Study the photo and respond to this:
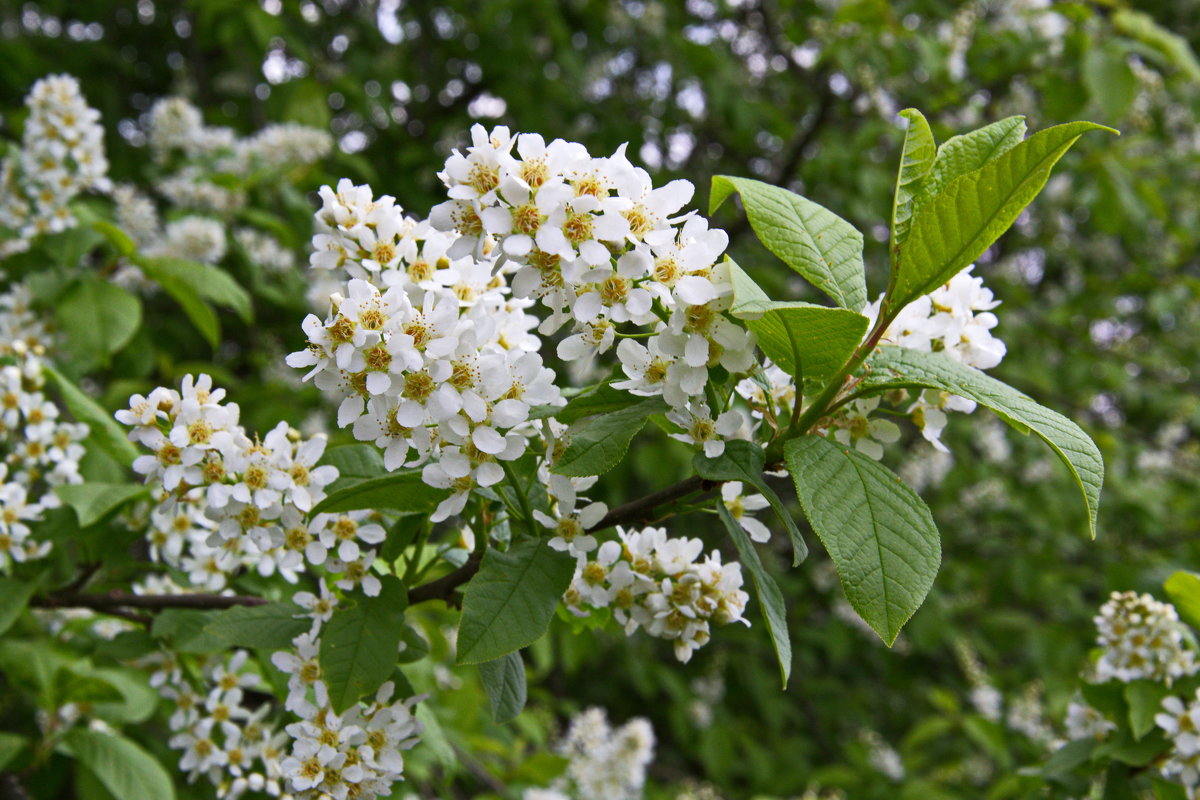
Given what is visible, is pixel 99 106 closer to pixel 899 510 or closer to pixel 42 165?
pixel 42 165

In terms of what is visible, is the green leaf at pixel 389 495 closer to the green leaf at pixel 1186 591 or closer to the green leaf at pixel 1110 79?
the green leaf at pixel 1186 591

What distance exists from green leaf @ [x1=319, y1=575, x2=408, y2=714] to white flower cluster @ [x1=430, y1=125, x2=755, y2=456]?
1.75 ft

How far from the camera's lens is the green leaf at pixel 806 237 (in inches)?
52.8

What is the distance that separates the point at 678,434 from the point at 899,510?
32 cm

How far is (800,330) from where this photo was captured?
124 centimetres

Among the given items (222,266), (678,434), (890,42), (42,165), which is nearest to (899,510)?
(678,434)

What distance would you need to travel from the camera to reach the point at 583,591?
5.01ft

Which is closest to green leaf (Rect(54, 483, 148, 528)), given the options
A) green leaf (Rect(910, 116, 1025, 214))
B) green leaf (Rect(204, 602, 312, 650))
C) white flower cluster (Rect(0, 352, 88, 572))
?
white flower cluster (Rect(0, 352, 88, 572))

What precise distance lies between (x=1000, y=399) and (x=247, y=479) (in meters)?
1.13

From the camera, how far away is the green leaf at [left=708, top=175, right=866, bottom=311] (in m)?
1.34

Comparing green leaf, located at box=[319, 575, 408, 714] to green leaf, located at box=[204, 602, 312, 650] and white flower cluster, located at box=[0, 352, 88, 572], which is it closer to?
green leaf, located at box=[204, 602, 312, 650]

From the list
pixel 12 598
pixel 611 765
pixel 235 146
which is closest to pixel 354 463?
pixel 12 598

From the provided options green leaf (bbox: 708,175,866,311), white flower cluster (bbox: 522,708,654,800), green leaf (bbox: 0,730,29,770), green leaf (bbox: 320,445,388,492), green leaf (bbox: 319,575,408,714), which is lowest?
white flower cluster (bbox: 522,708,654,800)

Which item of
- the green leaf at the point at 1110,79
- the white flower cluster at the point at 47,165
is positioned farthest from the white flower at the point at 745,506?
the green leaf at the point at 1110,79
